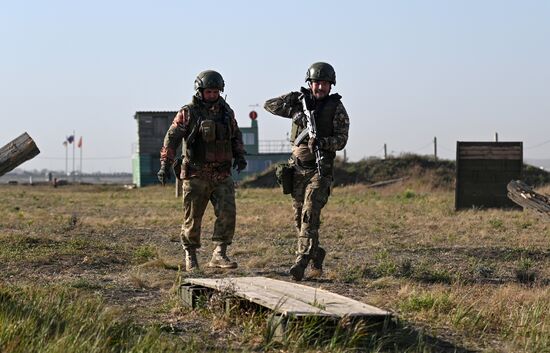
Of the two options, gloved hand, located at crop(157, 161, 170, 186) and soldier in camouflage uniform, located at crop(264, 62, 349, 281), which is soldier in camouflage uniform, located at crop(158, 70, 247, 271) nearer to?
gloved hand, located at crop(157, 161, 170, 186)

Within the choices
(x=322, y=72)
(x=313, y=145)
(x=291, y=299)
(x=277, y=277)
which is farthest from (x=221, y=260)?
(x=291, y=299)

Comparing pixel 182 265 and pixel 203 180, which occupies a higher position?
pixel 203 180

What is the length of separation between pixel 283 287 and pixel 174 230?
1010 centimetres

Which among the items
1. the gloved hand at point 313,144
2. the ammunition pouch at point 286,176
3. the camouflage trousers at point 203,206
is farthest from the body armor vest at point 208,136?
the gloved hand at point 313,144

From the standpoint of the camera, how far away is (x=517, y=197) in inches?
682

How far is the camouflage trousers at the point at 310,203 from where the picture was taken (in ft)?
31.9

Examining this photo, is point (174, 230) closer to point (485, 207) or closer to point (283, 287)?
point (485, 207)

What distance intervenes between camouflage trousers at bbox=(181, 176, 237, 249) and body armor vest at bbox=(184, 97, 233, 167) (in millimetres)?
247

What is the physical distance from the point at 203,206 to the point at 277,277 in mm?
1373

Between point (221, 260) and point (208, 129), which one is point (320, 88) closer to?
point (208, 129)

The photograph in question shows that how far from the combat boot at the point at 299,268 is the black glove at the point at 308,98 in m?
1.55

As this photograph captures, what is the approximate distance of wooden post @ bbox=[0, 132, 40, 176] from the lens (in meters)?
11.3

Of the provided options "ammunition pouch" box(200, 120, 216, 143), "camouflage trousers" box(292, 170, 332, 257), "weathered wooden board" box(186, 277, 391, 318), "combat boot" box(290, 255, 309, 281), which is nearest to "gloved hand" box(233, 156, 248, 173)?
"ammunition pouch" box(200, 120, 216, 143)

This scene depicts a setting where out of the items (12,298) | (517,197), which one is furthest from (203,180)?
(517,197)
